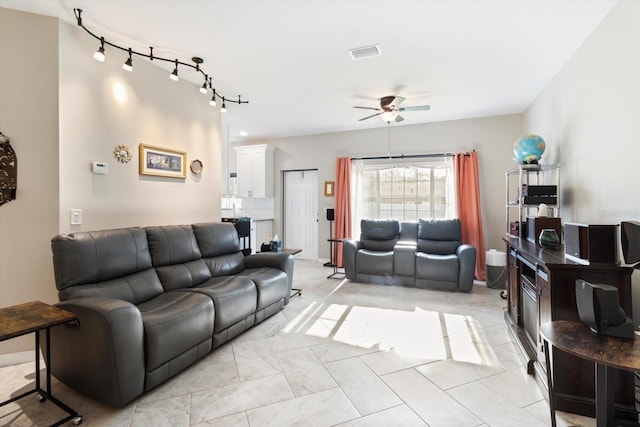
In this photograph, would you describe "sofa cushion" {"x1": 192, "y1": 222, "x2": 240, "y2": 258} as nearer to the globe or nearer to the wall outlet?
the wall outlet

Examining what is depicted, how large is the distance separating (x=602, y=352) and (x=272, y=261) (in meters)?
2.94

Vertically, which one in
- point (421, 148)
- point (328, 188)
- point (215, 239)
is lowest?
point (215, 239)

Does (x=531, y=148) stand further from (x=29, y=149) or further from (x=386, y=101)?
(x=29, y=149)

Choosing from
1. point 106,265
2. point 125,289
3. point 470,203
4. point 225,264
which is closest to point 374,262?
point 470,203

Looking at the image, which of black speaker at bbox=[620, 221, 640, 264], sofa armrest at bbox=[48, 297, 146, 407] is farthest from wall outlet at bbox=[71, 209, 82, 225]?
black speaker at bbox=[620, 221, 640, 264]

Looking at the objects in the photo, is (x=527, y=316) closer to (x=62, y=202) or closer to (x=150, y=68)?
(x=62, y=202)

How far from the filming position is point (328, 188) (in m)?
6.30

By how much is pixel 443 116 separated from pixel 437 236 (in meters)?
2.00

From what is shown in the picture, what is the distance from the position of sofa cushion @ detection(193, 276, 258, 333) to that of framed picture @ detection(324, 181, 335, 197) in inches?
138

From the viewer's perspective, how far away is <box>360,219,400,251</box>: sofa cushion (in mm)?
5223

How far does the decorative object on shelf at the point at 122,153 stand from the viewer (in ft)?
9.69

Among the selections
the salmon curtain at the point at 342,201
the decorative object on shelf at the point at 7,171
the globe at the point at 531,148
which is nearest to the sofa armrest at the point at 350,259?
the salmon curtain at the point at 342,201

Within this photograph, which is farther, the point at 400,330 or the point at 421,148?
the point at 421,148

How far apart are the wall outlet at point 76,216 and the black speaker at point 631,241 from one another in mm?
3775
